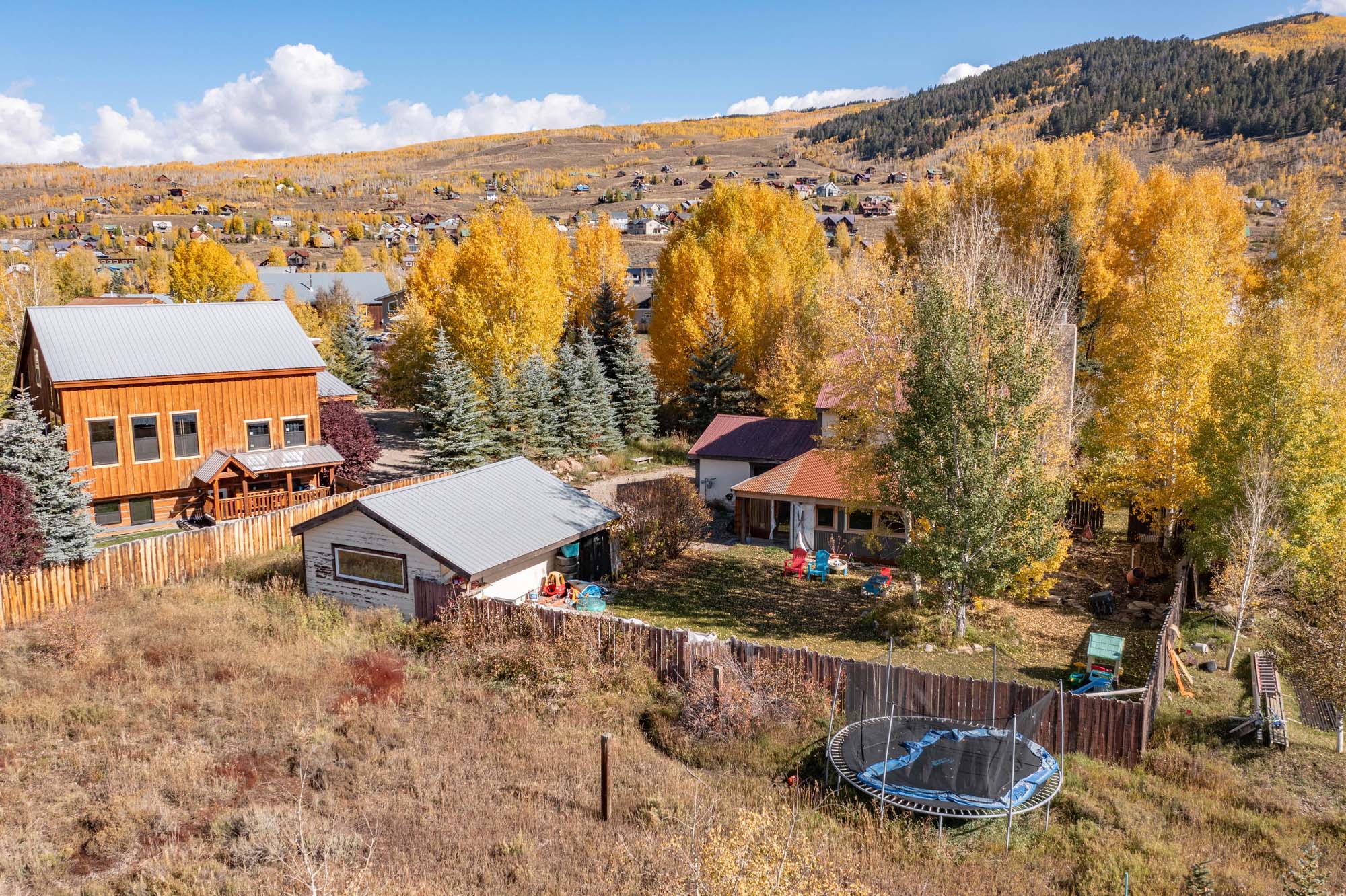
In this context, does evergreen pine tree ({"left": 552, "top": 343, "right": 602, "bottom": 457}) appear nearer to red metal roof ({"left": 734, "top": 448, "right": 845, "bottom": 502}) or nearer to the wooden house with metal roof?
the wooden house with metal roof

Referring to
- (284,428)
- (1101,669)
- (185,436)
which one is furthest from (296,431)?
(1101,669)

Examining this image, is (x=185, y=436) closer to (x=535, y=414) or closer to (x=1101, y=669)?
(x=535, y=414)

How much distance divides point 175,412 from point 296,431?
4179 millimetres

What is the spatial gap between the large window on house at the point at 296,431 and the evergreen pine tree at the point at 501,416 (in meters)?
7.61

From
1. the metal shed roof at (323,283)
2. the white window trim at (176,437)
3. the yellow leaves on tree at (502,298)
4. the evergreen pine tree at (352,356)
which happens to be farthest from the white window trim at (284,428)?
the metal shed roof at (323,283)

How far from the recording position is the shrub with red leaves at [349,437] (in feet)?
109

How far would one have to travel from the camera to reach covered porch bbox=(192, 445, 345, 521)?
29078 millimetres

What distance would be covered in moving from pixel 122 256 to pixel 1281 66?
194416 mm

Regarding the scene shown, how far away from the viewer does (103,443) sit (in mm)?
27500

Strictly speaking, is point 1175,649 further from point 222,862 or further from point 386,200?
point 386,200

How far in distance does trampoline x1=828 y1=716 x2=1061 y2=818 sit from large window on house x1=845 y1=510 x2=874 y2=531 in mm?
14842

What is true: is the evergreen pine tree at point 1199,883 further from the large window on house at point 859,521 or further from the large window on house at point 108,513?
the large window on house at point 108,513

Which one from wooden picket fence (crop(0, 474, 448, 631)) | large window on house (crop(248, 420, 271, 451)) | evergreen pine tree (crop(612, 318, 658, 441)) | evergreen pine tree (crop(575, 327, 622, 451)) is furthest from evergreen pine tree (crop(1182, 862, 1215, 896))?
evergreen pine tree (crop(612, 318, 658, 441))

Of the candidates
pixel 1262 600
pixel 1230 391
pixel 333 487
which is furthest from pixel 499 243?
pixel 1262 600
